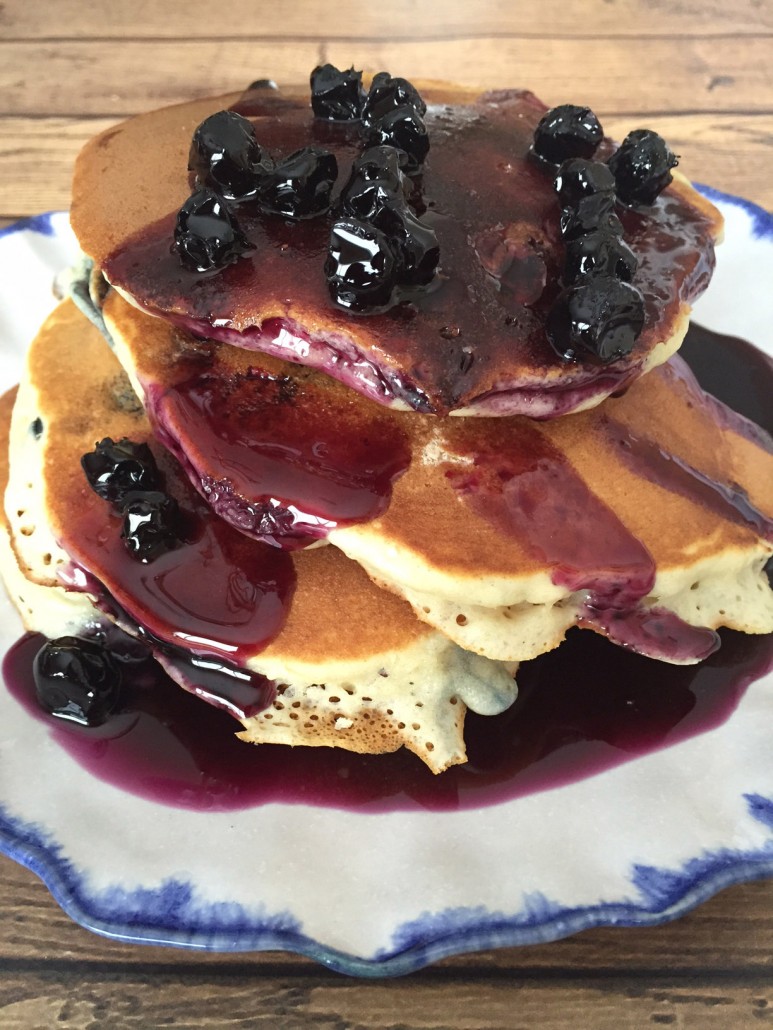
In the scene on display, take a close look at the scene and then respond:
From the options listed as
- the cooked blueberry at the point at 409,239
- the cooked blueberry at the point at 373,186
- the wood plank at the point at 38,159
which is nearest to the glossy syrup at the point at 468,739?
the cooked blueberry at the point at 409,239

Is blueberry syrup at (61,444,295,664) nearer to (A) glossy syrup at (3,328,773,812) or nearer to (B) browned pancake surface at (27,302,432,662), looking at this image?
(B) browned pancake surface at (27,302,432,662)

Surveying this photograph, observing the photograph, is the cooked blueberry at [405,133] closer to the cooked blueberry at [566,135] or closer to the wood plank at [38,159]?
the cooked blueberry at [566,135]

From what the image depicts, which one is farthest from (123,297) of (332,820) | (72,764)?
(332,820)

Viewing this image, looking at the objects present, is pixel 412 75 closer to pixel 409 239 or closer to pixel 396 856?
pixel 409 239

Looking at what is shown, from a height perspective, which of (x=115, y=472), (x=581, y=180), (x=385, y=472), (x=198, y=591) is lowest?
(x=198, y=591)

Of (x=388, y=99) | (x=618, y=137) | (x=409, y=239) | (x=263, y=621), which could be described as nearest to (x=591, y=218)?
(x=409, y=239)

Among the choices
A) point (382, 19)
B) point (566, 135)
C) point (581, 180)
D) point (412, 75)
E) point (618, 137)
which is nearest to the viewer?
point (581, 180)

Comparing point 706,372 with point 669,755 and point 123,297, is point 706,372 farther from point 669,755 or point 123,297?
point 123,297
